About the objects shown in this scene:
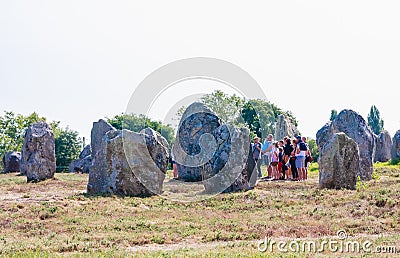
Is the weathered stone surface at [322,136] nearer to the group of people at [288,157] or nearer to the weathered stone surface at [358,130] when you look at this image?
the weathered stone surface at [358,130]

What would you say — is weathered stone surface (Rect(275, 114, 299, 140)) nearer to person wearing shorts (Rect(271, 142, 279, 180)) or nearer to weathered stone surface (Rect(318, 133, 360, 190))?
person wearing shorts (Rect(271, 142, 279, 180))

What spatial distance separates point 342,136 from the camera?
64.1 ft

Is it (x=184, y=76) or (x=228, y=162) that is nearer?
(x=228, y=162)

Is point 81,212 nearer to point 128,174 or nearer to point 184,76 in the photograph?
point 128,174

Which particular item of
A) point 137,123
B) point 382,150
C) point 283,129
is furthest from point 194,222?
point 137,123

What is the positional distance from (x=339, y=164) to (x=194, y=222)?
283 inches

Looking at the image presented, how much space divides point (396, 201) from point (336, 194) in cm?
254

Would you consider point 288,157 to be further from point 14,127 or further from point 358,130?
point 14,127

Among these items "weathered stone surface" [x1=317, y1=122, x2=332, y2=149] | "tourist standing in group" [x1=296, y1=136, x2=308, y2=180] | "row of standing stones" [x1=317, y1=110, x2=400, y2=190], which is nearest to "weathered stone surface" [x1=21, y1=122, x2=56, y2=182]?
"tourist standing in group" [x1=296, y1=136, x2=308, y2=180]

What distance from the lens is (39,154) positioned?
26266 millimetres

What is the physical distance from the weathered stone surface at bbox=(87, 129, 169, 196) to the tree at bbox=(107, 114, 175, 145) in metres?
49.0

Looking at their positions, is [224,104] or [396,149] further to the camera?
[224,104]

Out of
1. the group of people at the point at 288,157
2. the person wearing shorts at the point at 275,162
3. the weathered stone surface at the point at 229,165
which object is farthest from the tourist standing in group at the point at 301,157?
the weathered stone surface at the point at 229,165

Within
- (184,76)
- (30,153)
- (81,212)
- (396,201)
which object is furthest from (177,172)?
(396,201)
